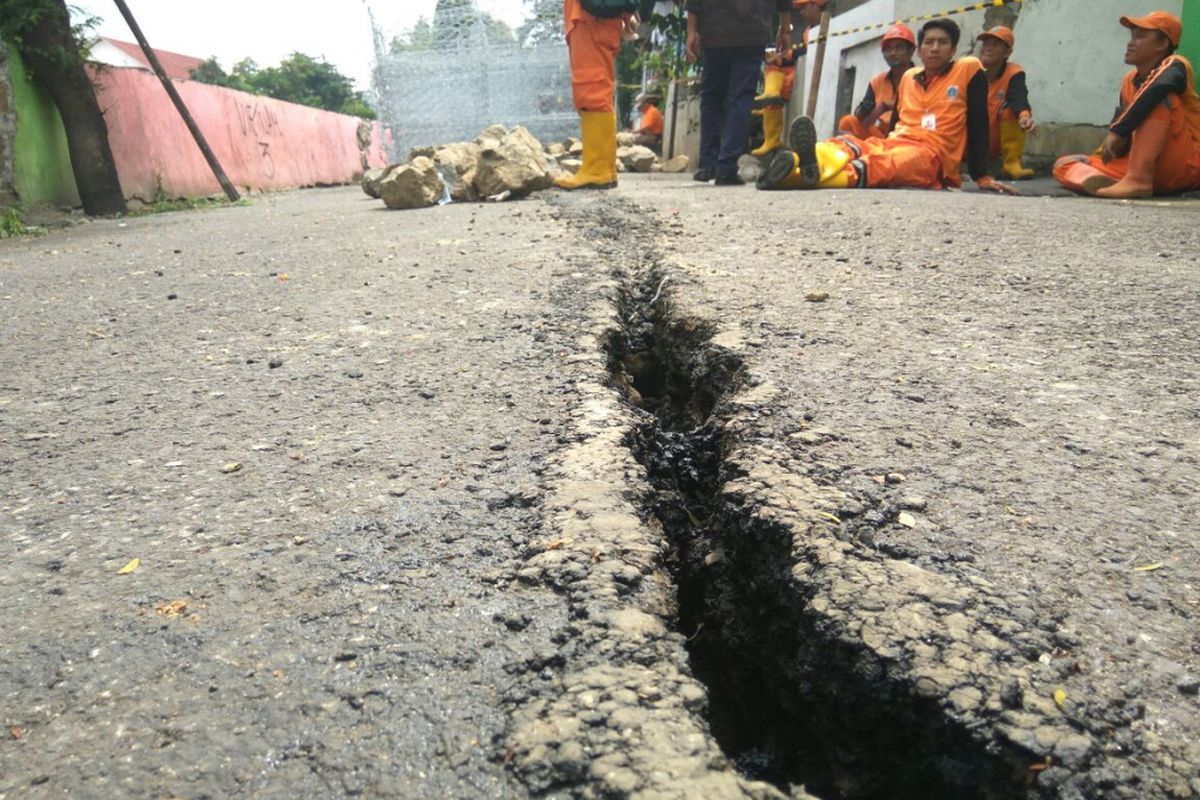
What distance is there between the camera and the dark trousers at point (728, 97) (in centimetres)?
549

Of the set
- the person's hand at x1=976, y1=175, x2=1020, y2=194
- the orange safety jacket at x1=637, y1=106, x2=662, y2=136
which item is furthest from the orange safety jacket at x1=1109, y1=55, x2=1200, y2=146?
the orange safety jacket at x1=637, y1=106, x2=662, y2=136

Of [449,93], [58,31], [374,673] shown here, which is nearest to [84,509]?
[374,673]

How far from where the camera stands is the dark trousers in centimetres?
549

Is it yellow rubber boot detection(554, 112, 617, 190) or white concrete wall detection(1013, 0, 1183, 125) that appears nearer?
yellow rubber boot detection(554, 112, 617, 190)

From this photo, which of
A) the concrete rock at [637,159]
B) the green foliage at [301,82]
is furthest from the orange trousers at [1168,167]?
the green foliage at [301,82]

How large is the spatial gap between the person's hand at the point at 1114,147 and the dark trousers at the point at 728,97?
2.38 m

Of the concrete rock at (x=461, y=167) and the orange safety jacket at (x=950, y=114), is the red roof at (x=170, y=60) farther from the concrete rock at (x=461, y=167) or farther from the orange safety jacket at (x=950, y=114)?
the orange safety jacket at (x=950, y=114)

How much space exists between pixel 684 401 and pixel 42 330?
1924mm

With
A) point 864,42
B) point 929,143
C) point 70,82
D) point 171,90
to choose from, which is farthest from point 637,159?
point 70,82

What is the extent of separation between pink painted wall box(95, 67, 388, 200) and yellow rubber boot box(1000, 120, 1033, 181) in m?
8.26

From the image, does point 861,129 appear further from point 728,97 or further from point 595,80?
point 595,80

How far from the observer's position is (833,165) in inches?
210

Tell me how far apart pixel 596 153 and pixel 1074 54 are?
4.14 meters

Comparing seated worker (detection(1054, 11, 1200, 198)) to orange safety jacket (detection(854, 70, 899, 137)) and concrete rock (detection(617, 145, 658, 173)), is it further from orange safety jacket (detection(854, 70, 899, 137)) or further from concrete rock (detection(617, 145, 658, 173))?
concrete rock (detection(617, 145, 658, 173))
